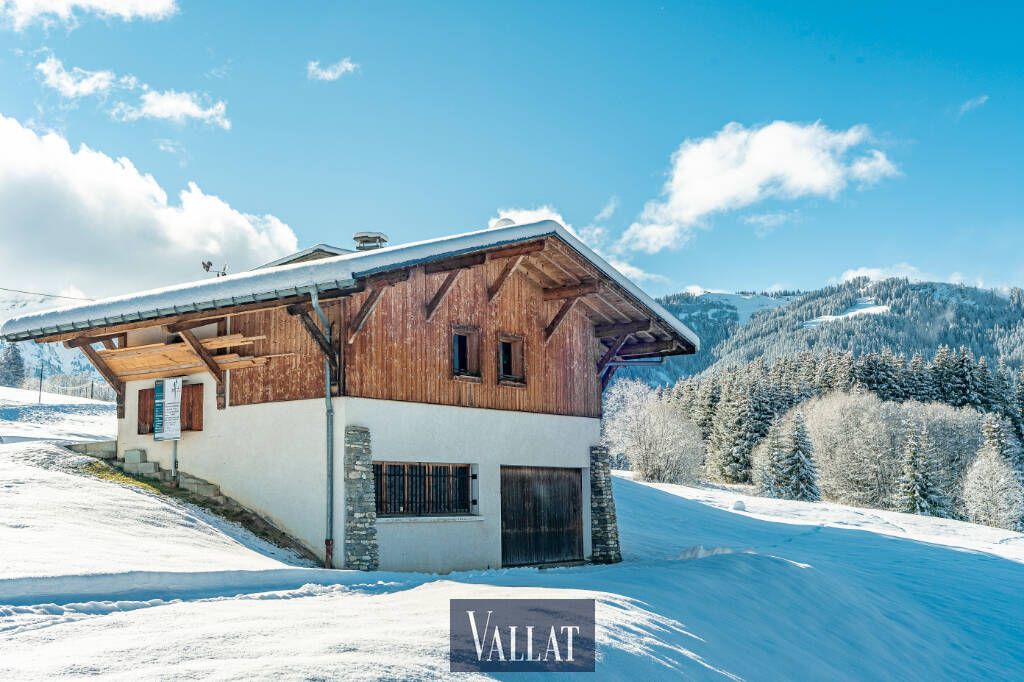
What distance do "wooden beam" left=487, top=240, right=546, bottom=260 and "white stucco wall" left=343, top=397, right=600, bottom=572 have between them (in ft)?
9.97

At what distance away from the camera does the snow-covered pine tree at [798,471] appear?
5175cm

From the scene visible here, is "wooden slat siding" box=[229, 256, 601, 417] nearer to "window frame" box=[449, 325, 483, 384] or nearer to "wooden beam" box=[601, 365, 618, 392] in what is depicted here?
"window frame" box=[449, 325, 483, 384]

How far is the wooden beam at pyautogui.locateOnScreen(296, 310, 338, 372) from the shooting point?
42.1 ft

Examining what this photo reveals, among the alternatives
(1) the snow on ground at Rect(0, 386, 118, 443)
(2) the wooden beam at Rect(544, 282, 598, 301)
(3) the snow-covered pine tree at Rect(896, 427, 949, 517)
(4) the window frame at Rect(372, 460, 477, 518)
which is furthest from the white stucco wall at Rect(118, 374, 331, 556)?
(3) the snow-covered pine tree at Rect(896, 427, 949, 517)

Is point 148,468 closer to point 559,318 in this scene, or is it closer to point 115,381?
point 115,381

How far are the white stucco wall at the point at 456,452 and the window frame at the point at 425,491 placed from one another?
8.1 inches

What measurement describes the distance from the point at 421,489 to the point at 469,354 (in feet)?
9.61

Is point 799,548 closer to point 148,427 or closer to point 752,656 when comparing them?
point 752,656

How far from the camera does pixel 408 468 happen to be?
1450cm

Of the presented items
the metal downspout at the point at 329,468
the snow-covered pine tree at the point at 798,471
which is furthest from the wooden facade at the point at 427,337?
the snow-covered pine tree at the point at 798,471

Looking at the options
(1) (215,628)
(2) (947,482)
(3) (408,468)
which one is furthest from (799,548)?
(2) (947,482)

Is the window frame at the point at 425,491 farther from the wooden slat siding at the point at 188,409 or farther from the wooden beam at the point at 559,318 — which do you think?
the wooden slat siding at the point at 188,409

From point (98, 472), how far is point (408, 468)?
6149 millimetres
